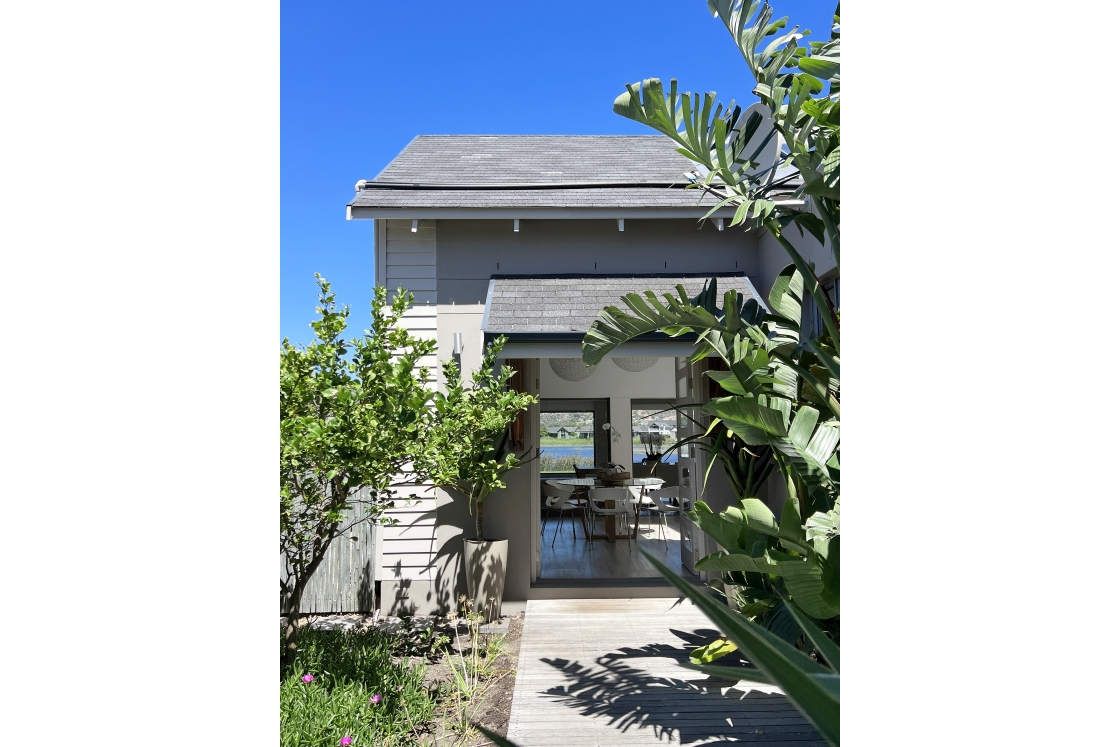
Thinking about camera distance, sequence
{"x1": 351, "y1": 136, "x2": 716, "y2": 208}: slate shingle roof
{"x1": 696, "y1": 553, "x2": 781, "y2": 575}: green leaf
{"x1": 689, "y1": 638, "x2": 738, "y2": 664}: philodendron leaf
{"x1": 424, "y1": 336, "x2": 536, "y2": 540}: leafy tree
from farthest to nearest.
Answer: {"x1": 351, "y1": 136, "x2": 716, "y2": 208}: slate shingle roof → {"x1": 424, "y1": 336, "x2": 536, "y2": 540}: leafy tree → {"x1": 689, "y1": 638, "x2": 738, "y2": 664}: philodendron leaf → {"x1": 696, "y1": 553, "x2": 781, "y2": 575}: green leaf

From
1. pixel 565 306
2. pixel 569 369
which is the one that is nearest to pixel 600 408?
pixel 569 369

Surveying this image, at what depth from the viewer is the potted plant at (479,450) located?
5.50 m

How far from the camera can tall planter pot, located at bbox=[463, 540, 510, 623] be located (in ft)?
21.7

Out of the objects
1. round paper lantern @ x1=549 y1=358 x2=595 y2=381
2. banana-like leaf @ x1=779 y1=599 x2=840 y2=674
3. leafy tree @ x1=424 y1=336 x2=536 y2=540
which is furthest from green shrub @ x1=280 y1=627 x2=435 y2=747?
round paper lantern @ x1=549 y1=358 x2=595 y2=381

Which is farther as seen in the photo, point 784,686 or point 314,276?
point 314,276

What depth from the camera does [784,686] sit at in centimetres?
71

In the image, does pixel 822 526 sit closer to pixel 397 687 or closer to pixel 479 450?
pixel 397 687

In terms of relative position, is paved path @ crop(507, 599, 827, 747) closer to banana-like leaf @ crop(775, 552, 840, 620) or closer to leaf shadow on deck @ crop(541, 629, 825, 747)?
leaf shadow on deck @ crop(541, 629, 825, 747)

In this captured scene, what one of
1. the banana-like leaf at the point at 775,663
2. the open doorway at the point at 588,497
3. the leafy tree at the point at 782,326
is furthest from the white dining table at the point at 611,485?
the banana-like leaf at the point at 775,663
